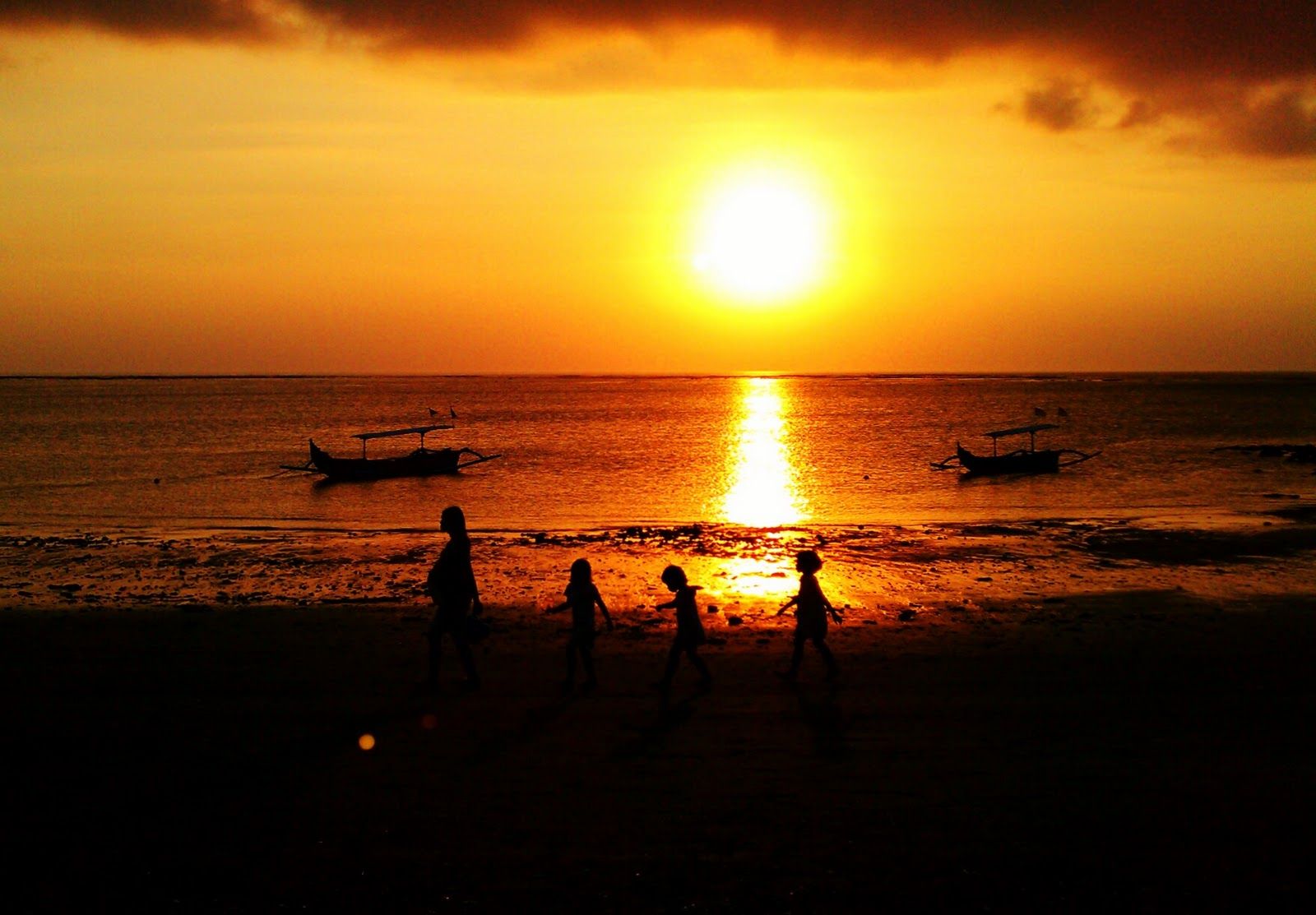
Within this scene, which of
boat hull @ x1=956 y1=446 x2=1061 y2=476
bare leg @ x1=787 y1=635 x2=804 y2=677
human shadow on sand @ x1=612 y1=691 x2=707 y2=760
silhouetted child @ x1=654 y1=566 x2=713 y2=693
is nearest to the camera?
human shadow on sand @ x1=612 y1=691 x2=707 y2=760

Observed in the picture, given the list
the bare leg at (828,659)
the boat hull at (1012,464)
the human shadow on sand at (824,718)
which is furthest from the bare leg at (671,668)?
the boat hull at (1012,464)

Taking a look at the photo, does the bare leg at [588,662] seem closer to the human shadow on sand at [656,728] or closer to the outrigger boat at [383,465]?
the human shadow on sand at [656,728]

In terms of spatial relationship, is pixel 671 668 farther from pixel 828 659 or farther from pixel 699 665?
pixel 828 659

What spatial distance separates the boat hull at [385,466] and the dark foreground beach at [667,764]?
3543cm

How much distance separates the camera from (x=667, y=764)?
28.6ft

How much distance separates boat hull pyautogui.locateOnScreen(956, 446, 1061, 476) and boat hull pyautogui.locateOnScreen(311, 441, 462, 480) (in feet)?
87.9

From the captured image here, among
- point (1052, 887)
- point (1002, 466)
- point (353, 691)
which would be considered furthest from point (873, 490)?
point (1052, 887)

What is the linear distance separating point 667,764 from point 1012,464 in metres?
46.2

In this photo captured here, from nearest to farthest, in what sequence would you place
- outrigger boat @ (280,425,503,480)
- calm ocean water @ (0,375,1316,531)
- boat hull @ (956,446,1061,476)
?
calm ocean water @ (0,375,1316,531) → boat hull @ (956,446,1061,476) → outrigger boat @ (280,425,503,480)

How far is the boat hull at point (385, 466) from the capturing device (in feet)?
171

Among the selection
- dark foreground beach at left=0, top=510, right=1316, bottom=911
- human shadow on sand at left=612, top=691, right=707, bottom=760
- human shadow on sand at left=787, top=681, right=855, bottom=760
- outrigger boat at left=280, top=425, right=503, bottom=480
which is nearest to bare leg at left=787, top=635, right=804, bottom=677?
human shadow on sand at left=787, top=681, right=855, bottom=760

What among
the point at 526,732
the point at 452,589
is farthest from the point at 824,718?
the point at 452,589

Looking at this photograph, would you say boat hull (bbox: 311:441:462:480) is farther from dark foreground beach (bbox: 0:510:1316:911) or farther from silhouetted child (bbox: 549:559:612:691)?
silhouetted child (bbox: 549:559:612:691)

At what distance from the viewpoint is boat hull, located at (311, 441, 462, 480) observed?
171ft
